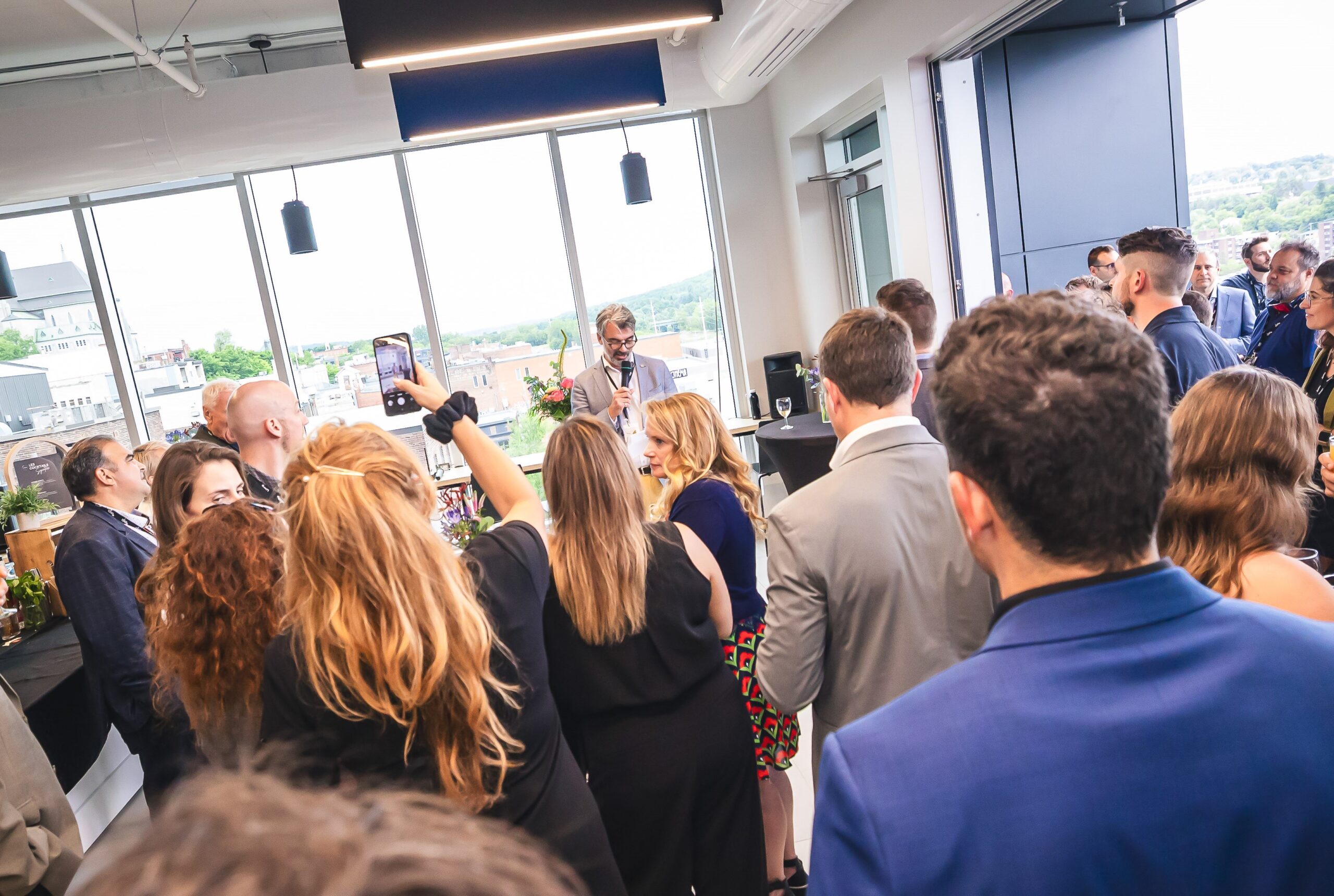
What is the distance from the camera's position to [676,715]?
6.21ft

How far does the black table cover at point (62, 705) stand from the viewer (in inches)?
106

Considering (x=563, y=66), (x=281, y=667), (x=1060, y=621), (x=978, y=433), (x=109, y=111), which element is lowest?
(x=281, y=667)

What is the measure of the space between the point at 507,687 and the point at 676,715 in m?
0.56

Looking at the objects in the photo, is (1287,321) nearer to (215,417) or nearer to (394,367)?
(394,367)

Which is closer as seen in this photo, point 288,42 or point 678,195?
point 288,42

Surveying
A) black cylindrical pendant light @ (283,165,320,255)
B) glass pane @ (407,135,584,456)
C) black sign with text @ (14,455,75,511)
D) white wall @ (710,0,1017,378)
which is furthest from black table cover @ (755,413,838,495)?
black sign with text @ (14,455,75,511)

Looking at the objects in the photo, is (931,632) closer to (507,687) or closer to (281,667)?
(507,687)

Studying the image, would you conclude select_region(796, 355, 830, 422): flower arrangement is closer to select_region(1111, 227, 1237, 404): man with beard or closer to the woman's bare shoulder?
select_region(1111, 227, 1237, 404): man with beard

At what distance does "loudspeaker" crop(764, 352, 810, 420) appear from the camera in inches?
271

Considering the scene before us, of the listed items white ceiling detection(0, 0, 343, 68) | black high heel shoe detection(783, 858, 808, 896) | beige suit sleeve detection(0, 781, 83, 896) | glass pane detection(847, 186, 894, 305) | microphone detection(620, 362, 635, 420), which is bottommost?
black high heel shoe detection(783, 858, 808, 896)

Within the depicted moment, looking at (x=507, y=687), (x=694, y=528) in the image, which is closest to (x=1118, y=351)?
(x=507, y=687)

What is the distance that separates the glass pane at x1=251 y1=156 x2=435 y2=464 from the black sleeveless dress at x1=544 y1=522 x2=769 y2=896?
5959mm

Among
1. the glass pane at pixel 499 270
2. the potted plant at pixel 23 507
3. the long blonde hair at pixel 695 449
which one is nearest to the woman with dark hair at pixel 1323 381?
the long blonde hair at pixel 695 449

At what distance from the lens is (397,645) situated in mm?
1332
